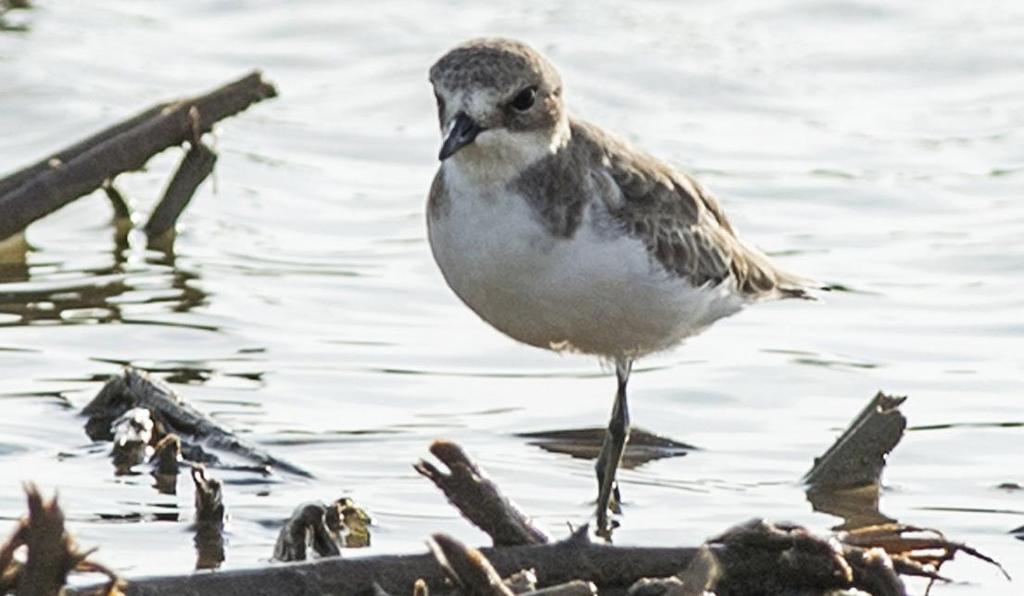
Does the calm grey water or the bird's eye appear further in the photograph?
the calm grey water

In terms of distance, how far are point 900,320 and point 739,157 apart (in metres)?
2.73

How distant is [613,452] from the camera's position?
6441 mm

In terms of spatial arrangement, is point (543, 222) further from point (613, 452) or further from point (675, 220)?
point (613, 452)

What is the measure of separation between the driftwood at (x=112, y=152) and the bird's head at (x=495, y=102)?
8.44ft

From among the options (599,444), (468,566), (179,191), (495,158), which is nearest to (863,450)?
(599,444)

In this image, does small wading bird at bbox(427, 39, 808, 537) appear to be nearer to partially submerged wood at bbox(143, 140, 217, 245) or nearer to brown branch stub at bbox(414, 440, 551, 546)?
→ brown branch stub at bbox(414, 440, 551, 546)

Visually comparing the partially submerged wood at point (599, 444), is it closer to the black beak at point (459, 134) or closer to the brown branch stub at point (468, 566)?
the black beak at point (459, 134)

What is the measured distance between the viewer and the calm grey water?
6543 millimetres

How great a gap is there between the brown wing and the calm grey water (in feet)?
1.97

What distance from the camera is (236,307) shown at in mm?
8539

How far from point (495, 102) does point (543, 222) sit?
325 mm

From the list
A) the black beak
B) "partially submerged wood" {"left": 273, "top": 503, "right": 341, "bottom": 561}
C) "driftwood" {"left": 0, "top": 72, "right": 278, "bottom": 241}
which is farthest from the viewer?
"driftwood" {"left": 0, "top": 72, "right": 278, "bottom": 241}

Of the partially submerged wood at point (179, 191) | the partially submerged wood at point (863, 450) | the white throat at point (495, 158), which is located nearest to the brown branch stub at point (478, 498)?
the white throat at point (495, 158)

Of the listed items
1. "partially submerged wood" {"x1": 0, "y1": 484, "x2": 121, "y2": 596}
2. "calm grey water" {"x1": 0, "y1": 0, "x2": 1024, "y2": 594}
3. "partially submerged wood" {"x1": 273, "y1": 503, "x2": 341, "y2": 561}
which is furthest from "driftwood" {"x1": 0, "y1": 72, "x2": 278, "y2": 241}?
"partially submerged wood" {"x1": 0, "y1": 484, "x2": 121, "y2": 596}
